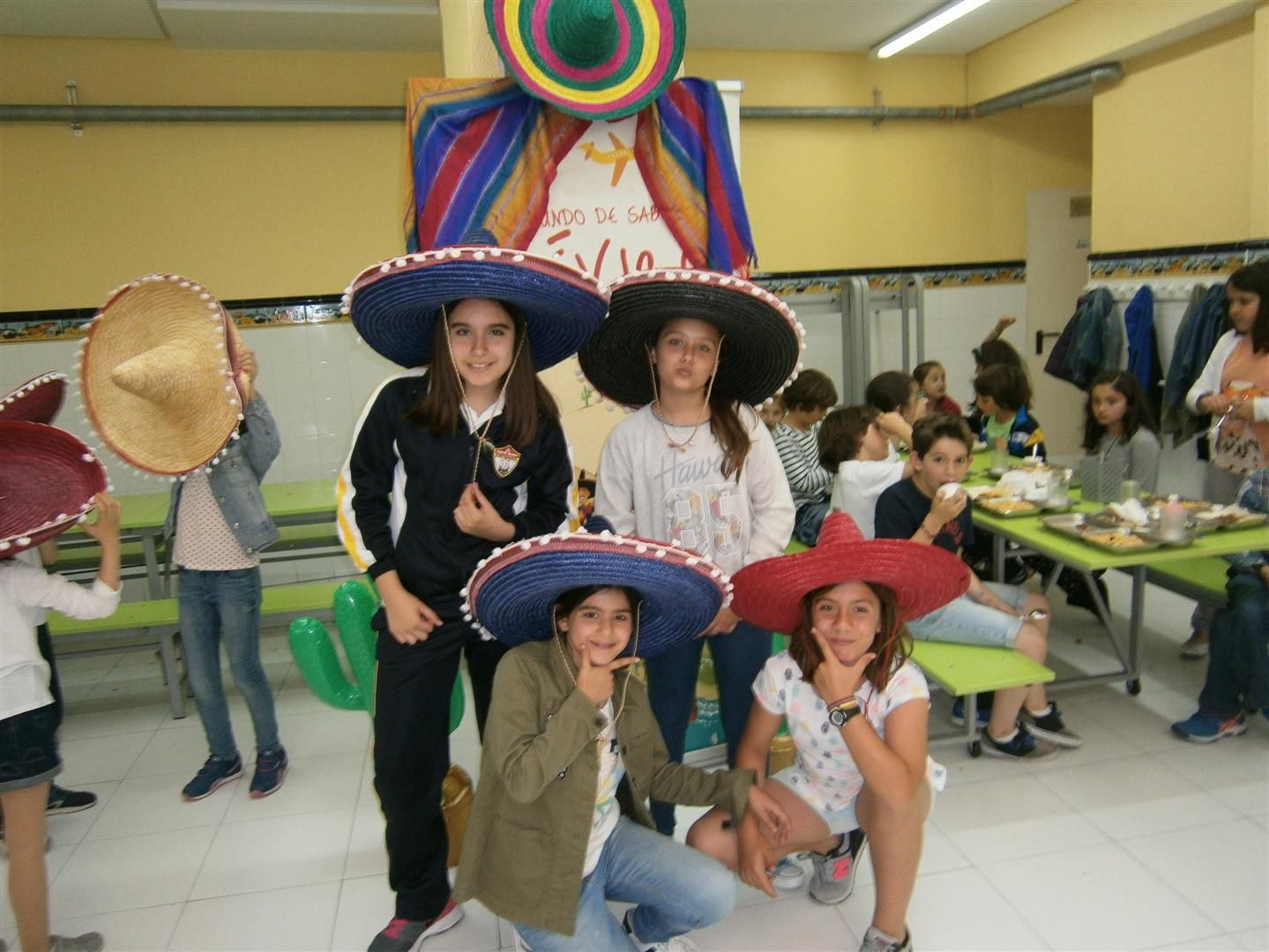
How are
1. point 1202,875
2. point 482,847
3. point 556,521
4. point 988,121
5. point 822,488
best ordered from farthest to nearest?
point 988,121, point 822,488, point 1202,875, point 556,521, point 482,847

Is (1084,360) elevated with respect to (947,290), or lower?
lower

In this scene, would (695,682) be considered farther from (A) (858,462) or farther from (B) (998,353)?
(B) (998,353)

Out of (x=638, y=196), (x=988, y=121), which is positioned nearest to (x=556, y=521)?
(x=638, y=196)

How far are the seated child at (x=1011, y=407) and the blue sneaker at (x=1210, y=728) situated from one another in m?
1.64

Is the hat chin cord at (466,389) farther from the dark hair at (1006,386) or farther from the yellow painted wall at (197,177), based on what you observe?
the yellow painted wall at (197,177)

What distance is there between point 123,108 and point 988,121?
539 centimetres

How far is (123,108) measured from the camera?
4.76m

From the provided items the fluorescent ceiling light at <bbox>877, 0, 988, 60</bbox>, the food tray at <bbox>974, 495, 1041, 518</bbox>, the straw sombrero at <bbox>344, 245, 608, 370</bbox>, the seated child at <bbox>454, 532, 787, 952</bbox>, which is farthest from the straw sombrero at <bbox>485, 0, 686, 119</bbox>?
the fluorescent ceiling light at <bbox>877, 0, 988, 60</bbox>

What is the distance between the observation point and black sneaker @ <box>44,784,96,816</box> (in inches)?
111

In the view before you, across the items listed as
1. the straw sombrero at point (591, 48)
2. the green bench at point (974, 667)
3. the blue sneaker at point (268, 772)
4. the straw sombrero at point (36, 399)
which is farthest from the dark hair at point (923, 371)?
the straw sombrero at point (36, 399)

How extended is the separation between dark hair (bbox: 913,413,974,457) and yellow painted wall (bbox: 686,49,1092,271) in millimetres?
3288

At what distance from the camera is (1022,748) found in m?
2.79

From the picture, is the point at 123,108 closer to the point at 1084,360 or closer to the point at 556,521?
the point at 556,521

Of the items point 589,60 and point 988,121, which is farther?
point 988,121
